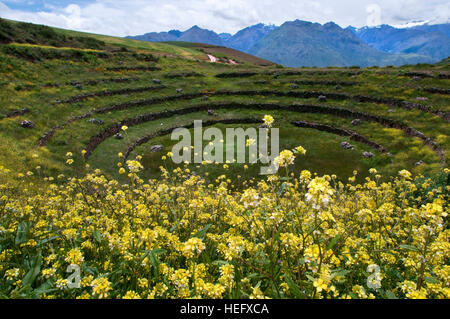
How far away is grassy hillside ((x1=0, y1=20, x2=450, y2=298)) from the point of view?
3.58 metres

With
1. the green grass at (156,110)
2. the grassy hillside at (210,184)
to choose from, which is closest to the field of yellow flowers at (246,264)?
the grassy hillside at (210,184)

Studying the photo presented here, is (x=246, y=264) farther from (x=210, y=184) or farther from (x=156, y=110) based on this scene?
(x=156, y=110)

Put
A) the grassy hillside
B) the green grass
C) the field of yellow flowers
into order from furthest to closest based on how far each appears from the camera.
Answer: the green grass → the grassy hillside → the field of yellow flowers

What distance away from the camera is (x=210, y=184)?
1052 cm

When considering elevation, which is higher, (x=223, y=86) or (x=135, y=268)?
(x=223, y=86)

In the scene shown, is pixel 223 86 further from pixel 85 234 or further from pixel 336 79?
pixel 85 234

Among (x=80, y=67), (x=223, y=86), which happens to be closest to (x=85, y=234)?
(x=223, y=86)

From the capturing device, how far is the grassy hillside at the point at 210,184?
3578 millimetres

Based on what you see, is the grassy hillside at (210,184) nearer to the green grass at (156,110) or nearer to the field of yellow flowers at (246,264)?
the field of yellow flowers at (246,264)

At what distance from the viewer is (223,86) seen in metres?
56.2

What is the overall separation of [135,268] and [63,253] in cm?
164

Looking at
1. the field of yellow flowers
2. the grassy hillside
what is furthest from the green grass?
the field of yellow flowers

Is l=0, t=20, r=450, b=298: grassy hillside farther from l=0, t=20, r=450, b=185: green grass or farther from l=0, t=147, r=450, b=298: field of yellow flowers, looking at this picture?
l=0, t=20, r=450, b=185: green grass

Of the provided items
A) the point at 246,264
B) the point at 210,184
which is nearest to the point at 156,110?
the point at 210,184
